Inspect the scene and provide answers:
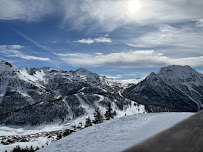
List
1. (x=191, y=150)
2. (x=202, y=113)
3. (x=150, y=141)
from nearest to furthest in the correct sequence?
1. (x=191, y=150)
2. (x=150, y=141)
3. (x=202, y=113)

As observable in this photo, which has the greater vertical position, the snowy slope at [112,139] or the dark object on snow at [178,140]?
the dark object on snow at [178,140]

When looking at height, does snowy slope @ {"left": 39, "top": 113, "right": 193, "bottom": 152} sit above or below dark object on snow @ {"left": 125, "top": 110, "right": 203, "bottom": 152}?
below

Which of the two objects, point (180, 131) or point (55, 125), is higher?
point (180, 131)

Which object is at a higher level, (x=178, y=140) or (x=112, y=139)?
(x=178, y=140)

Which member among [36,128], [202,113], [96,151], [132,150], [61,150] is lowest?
[36,128]

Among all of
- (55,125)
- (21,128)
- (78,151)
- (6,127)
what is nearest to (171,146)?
(78,151)

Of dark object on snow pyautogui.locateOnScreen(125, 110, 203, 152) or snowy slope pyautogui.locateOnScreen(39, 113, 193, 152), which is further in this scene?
snowy slope pyautogui.locateOnScreen(39, 113, 193, 152)

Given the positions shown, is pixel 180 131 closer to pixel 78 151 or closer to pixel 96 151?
pixel 96 151

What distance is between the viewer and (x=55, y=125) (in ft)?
650

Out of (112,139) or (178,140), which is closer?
(178,140)

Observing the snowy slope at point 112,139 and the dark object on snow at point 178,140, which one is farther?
the snowy slope at point 112,139

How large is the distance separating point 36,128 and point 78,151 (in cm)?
20682

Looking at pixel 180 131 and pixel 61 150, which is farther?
pixel 61 150

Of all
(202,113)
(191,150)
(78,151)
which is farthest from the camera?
(78,151)
